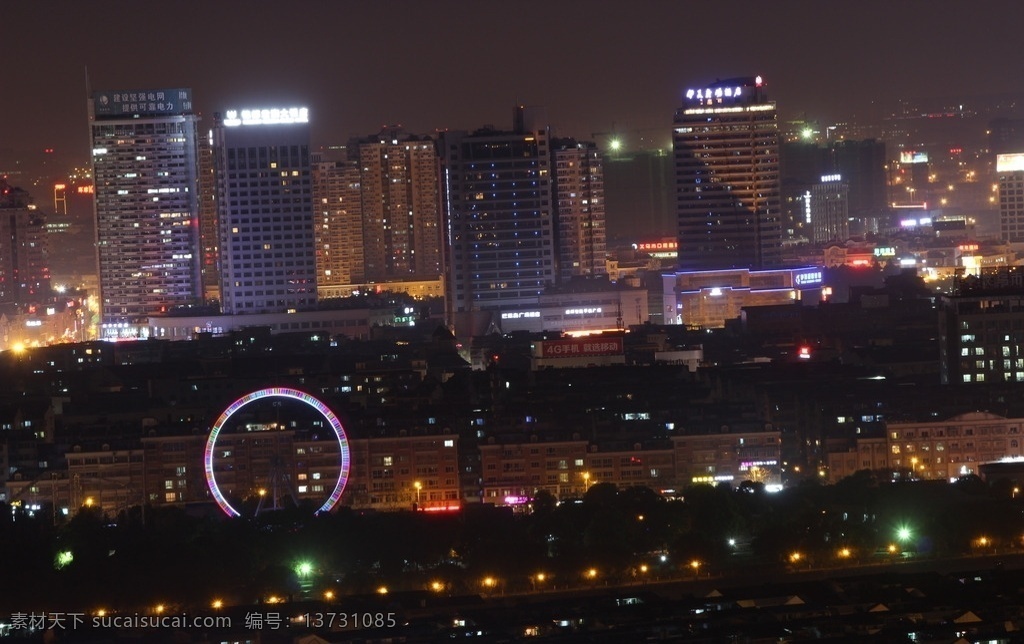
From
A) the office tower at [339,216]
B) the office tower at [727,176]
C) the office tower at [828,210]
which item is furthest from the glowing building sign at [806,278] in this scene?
the office tower at [828,210]

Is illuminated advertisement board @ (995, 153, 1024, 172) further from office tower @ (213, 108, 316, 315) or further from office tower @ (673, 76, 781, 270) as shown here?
office tower @ (213, 108, 316, 315)

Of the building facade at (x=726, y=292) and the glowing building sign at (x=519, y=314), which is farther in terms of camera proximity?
the glowing building sign at (x=519, y=314)

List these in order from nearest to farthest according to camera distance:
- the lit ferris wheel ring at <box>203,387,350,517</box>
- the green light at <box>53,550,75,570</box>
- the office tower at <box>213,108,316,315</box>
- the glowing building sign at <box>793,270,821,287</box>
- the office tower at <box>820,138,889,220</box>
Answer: the green light at <box>53,550,75,570</box>
the lit ferris wheel ring at <box>203,387,350,517</box>
the glowing building sign at <box>793,270,821,287</box>
the office tower at <box>213,108,316,315</box>
the office tower at <box>820,138,889,220</box>

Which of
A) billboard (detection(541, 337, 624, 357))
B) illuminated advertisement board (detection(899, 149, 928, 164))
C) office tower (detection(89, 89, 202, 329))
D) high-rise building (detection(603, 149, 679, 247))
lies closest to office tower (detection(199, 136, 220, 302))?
office tower (detection(89, 89, 202, 329))

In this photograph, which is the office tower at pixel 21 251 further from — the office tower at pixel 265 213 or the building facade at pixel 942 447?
the building facade at pixel 942 447

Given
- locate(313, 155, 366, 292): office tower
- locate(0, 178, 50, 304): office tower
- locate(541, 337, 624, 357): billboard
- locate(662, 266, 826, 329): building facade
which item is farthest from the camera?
locate(313, 155, 366, 292): office tower

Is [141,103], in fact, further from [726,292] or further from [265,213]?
[726,292]
